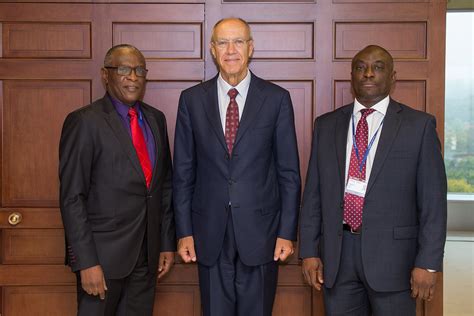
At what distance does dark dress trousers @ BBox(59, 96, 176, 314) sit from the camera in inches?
86.0

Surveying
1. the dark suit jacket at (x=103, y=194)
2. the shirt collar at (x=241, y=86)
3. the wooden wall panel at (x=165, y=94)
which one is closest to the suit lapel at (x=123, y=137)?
the dark suit jacket at (x=103, y=194)

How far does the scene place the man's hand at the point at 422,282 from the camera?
2.13m

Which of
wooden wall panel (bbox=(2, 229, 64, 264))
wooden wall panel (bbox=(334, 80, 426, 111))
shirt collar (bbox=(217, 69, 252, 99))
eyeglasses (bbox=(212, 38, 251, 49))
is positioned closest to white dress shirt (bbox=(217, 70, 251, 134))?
shirt collar (bbox=(217, 69, 252, 99))

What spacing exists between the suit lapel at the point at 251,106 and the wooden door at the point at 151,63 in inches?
18.3

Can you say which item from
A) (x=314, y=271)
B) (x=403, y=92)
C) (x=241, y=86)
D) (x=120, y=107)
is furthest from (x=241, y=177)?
(x=403, y=92)

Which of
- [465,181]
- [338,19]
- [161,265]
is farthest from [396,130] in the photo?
[465,181]

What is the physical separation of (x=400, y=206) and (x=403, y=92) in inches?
35.4

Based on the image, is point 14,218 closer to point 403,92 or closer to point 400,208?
point 400,208

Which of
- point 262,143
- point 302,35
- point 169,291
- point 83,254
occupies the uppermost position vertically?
point 302,35

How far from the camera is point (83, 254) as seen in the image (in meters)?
2.16

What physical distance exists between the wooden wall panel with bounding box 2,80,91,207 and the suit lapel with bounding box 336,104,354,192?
4.54 feet

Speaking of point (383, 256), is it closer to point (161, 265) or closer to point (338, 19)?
point (161, 265)

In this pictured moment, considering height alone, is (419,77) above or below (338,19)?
below

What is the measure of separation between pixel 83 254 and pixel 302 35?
1.61 m
